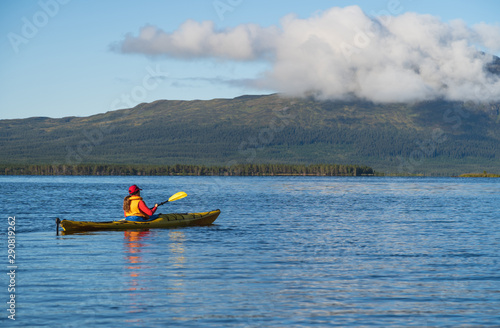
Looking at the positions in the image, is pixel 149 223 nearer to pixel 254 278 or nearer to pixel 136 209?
pixel 136 209

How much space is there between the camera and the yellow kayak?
3934cm

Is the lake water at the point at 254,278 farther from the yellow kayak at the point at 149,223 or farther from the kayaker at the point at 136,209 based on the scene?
the kayaker at the point at 136,209

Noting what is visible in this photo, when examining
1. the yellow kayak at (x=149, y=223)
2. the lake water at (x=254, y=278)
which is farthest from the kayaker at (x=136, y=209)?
the lake water at (x=254, y=278)

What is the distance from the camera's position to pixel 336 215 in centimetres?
5931

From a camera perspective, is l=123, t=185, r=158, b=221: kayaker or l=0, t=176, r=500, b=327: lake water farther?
l=123, t=185, r=158, b=221: kayaker

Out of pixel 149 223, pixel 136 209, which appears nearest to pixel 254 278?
pixel 136 209

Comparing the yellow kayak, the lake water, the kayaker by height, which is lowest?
the lake water

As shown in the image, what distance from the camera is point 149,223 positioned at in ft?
138

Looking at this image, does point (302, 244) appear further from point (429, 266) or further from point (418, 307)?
point (418, 307)

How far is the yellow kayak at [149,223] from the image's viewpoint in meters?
39.3

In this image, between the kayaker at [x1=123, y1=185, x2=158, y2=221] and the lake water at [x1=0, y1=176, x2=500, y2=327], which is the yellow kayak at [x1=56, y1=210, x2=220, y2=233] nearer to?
the kayaker at [x1=123, y1=185, x2=158, y2=221]

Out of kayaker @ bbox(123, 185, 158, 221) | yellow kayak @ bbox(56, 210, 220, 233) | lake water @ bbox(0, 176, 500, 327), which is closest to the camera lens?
lake water @ bbox(0, 176, 500, 327)

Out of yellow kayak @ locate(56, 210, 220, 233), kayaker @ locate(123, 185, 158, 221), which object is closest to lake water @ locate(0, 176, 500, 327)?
yellow kayak @ locate(56, 210, 220, 233)

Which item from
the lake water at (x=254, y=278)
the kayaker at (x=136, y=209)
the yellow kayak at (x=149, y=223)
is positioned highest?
the kayaker at (x=136, y=209)
